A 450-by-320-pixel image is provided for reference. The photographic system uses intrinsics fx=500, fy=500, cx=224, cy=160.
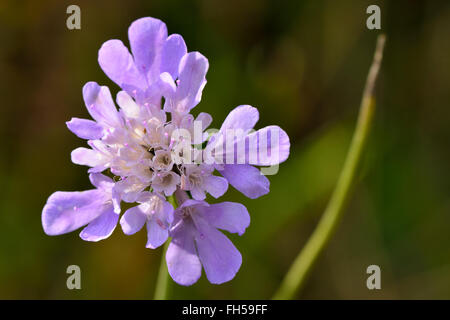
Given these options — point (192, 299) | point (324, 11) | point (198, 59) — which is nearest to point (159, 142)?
point (198, 59)

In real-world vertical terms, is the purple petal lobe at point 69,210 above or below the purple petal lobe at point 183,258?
above

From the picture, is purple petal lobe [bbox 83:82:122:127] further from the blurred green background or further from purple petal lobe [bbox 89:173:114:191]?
the blurred green background

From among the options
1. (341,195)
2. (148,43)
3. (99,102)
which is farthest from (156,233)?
(341,195)

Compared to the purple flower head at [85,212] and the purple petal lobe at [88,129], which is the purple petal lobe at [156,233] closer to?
the purple flower head at [85,212]

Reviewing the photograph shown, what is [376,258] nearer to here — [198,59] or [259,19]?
[259,19]

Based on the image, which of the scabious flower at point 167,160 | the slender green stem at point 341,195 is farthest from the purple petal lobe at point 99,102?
the slender green stem at point 341,195

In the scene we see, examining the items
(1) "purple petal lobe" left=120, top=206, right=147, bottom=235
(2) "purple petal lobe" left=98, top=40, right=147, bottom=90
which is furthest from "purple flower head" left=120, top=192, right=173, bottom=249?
(2) "purple petal lobe" left=98, top=40, right=147, bottom=90

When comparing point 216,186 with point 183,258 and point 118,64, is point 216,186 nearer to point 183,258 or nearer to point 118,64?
point 183,258
